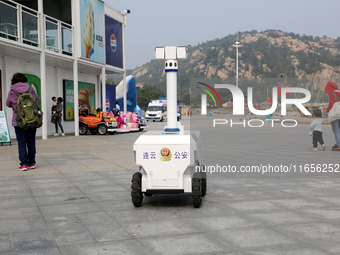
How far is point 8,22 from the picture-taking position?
1479cm

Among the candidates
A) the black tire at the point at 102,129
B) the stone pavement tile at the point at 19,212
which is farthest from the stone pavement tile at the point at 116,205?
the black tire at the point at 102,129

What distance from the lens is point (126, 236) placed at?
4.02 m

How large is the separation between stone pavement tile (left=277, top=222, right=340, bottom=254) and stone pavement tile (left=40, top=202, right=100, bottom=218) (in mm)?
2389

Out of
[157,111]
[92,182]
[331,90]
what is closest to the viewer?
[92,182]

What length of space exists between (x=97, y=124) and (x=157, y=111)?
Result: 26900 mm

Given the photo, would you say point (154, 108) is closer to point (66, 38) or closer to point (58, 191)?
point (66, 38)

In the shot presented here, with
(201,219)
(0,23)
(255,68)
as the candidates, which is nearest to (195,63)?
(255,68)

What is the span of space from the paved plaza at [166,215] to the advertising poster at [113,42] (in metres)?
17.0

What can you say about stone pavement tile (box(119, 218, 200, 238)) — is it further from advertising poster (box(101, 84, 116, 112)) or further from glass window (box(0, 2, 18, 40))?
advertising poster (box(101, 84, 116, 112))

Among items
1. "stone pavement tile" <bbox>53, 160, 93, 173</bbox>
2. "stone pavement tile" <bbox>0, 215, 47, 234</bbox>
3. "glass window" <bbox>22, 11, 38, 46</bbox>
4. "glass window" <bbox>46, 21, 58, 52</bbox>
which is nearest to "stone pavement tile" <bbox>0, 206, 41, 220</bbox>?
"stone pavement tile" <bbox>0, 215, 47, 234</bbox>

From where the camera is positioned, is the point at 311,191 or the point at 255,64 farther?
the point at 255,64

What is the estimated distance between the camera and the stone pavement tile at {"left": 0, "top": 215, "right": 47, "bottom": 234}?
14.1ft

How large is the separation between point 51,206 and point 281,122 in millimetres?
5602

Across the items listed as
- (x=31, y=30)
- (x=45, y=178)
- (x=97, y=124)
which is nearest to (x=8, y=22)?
(x=31, y=30)
